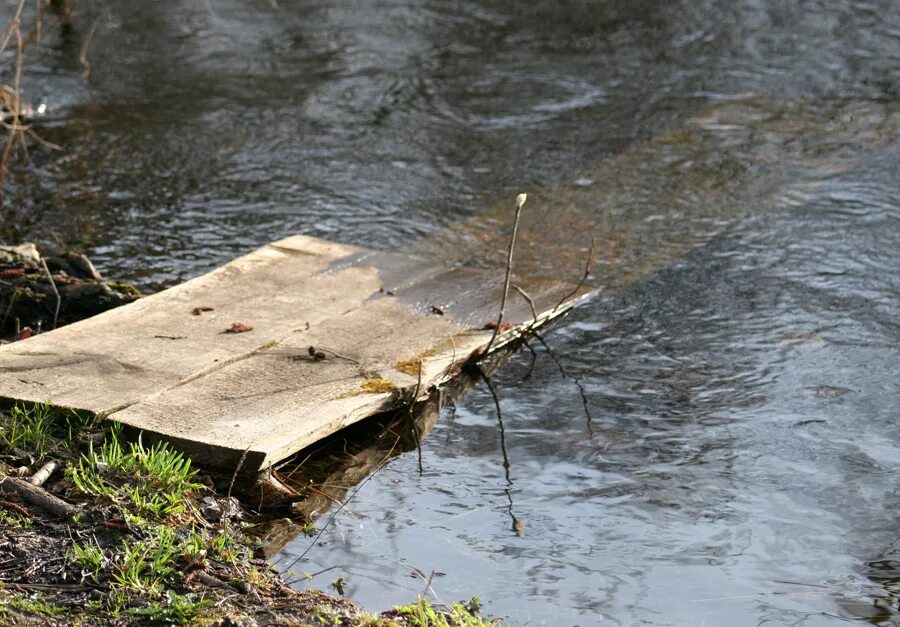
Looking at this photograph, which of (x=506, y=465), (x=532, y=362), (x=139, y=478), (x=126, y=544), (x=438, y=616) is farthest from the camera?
(x=532, y=362)

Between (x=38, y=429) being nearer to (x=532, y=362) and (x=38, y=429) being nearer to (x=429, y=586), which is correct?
(x=429, y=586)

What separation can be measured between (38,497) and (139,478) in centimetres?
34

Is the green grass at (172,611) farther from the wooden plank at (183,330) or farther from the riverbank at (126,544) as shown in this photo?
the wooden plank at (183,330)

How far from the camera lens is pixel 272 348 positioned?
5.32 metres

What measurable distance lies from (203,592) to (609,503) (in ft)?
5.24

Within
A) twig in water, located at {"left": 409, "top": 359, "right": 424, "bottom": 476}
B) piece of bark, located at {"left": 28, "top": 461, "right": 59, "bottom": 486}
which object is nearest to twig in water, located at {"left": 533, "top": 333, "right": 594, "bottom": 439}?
twig in water, located at {"left": 409, "top": 359, "right": 424, "bottom": 476}

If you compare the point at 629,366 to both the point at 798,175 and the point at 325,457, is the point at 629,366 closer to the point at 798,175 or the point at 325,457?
the point at 325,457

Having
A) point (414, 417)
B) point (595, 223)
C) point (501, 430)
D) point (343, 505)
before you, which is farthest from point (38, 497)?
point (595, 223)

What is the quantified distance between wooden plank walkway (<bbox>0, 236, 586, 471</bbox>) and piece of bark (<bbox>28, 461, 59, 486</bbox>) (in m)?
0.31

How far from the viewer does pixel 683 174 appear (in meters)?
8.23

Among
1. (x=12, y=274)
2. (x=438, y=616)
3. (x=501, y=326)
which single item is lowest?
(x=501, y=326)

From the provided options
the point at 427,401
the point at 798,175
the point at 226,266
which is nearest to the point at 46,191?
the point at 226,266

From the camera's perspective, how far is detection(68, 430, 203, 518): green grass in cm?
409

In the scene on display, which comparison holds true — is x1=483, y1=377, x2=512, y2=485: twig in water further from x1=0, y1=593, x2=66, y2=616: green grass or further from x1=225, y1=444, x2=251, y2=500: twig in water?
x1=0, y1=593, x2=66, y2=616: green grass
